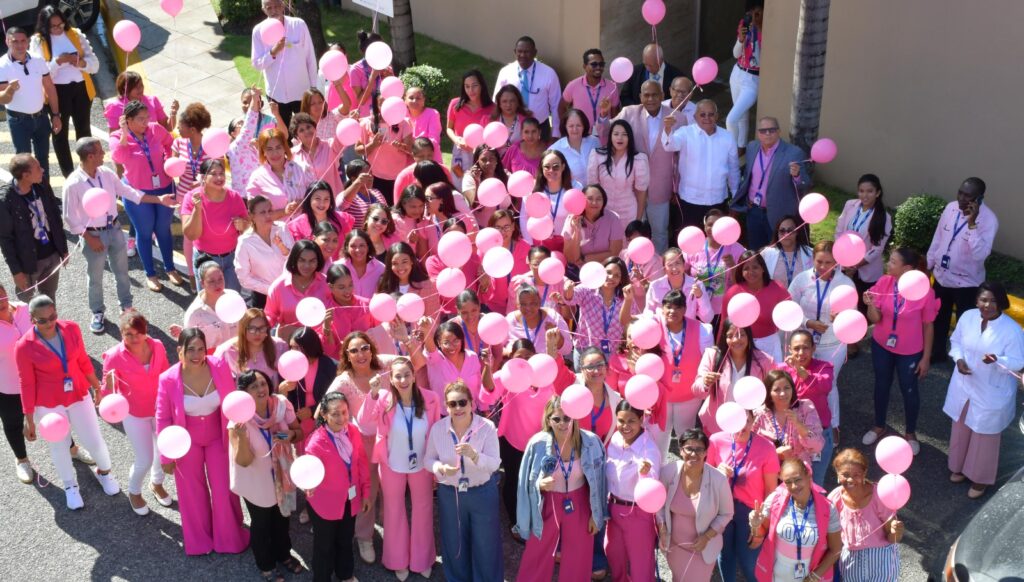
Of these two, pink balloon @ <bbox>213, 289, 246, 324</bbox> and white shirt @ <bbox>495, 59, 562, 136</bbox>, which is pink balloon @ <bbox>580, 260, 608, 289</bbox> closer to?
pink balloon @ <bbox>213, 289, 246, 324</bbox>

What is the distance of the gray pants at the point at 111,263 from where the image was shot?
10875 mm

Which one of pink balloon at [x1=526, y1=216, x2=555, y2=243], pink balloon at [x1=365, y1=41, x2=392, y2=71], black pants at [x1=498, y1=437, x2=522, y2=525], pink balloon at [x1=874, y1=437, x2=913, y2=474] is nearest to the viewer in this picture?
pink balloon at [x1=874, y1=437, x2=913, y2=474]

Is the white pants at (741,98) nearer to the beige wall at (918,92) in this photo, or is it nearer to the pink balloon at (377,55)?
the beige wall at (918,92)

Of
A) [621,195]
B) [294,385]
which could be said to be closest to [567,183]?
[621,195]

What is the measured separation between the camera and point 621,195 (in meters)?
10.7

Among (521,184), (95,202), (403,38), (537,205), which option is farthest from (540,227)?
(403,38)

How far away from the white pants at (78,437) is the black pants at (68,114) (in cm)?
501

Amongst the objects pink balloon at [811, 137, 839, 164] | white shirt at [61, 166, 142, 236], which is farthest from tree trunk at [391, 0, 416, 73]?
pink balloon at [811, 137, 839, 164]

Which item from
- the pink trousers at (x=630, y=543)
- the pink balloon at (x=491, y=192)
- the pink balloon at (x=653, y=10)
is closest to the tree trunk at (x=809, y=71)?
the pink balloon at (x=653, y=10)

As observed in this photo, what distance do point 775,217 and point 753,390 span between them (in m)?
3.28

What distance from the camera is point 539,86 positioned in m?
12.5

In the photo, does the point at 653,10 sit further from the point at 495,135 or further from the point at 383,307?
the point at 383,307

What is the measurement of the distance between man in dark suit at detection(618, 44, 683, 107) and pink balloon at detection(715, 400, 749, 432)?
4.94 m

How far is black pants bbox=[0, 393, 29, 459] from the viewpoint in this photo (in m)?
9.10
